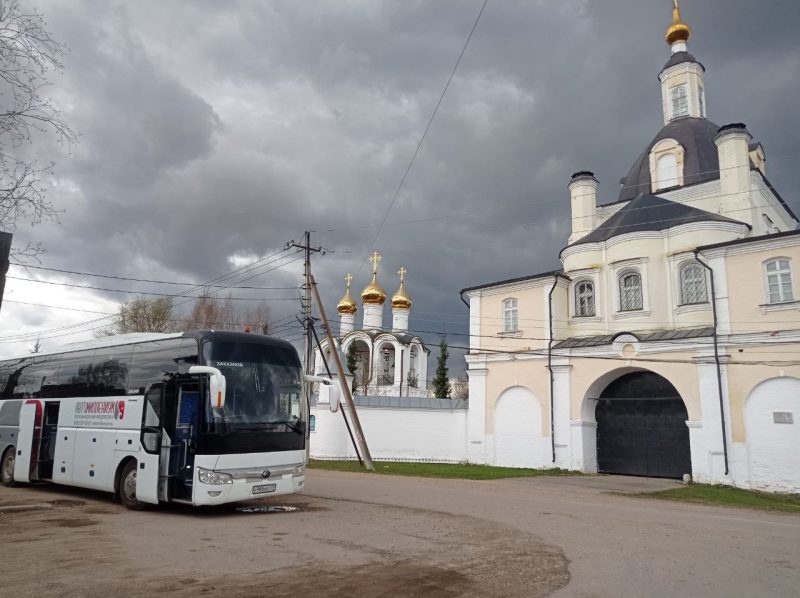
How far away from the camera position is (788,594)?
21.1 ft

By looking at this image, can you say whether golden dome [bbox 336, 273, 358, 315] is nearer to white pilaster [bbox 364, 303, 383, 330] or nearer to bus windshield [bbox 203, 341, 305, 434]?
white pilaster [bbox 364, 303, 383, 330]

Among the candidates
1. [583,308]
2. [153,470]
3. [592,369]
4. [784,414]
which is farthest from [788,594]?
[583,308]

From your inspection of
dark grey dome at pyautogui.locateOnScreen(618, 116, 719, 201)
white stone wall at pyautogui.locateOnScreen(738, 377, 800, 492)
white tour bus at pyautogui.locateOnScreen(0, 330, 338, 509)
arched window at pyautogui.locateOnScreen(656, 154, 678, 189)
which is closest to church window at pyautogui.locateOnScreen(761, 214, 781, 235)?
dark grey dome at pyautogui.locateOnScreen(618, 116, 719, 201)

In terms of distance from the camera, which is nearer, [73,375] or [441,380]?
[73,375]

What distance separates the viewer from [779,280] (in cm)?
2081

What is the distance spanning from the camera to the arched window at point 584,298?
88.3 feet

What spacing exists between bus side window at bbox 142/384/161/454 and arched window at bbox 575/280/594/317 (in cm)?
1986

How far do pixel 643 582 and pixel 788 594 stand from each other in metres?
1.43

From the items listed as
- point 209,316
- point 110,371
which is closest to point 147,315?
point 209,316

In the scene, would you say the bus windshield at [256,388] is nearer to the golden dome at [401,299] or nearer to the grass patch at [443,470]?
the grass patch at [443,470]

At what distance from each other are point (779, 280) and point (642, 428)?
7482mm

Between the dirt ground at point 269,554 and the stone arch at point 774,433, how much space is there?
14.0 m

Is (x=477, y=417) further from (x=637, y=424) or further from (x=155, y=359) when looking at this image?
(x=155, y=359)

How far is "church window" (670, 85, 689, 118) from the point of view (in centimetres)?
3300
